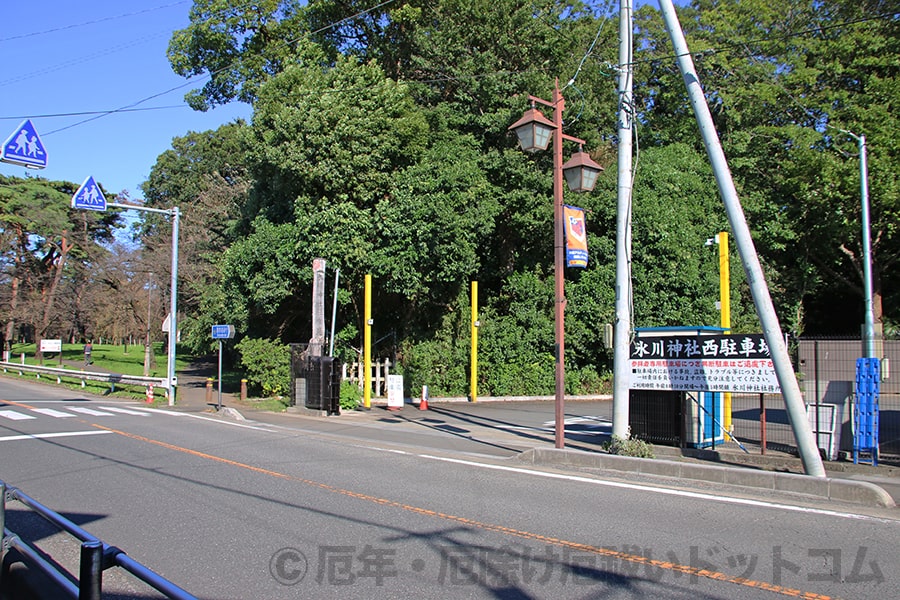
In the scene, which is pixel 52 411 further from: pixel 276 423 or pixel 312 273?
pixel 312 273

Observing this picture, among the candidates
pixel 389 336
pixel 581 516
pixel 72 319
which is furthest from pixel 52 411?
pixel 72 319

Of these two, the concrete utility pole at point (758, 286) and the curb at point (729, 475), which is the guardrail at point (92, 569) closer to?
the curb at point (729, 475)

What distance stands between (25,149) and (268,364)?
43.1 ft

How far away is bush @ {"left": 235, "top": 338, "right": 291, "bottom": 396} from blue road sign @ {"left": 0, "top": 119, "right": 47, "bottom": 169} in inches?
498

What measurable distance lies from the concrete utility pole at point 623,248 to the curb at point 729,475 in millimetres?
993

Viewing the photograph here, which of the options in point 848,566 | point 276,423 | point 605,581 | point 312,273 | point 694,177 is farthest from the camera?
point 694,177

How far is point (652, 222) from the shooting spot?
25047mm

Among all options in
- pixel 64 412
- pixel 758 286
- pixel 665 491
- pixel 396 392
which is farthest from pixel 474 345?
pixel 665 491

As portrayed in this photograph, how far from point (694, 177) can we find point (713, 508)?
72.8ft

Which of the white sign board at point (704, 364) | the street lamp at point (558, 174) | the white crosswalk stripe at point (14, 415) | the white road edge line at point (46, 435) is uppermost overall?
the street lamp at point (558, 174)

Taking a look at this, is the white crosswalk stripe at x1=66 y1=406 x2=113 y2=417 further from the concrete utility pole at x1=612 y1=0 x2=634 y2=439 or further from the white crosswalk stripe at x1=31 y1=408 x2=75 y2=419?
the concrete utility pole at x1=612 y1=0 x2=634 y2=439

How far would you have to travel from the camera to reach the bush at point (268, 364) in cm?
2338

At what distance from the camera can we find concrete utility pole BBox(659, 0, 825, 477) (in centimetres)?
899

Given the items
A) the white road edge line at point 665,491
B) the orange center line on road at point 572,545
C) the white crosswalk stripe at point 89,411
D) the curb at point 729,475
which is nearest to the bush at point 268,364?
the white crosswalk stripe at point 89,411
